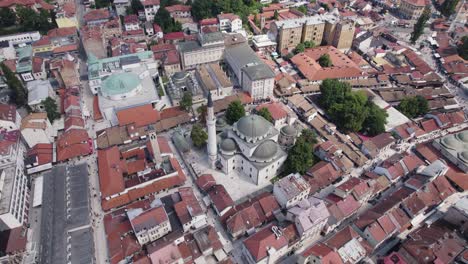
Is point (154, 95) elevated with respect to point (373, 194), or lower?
elevated

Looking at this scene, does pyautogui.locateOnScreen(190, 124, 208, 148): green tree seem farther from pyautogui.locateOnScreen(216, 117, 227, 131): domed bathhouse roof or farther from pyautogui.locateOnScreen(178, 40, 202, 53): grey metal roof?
pyautogui.locateOnScreen(178, 40, 202, 53): grey metal roof

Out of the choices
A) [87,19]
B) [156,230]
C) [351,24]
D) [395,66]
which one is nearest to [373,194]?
[156,230]

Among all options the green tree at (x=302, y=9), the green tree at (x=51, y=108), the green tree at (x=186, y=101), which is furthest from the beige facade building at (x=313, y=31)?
the green tree at (x=51, y=108)

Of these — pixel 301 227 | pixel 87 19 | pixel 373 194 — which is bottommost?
pixel 373 194

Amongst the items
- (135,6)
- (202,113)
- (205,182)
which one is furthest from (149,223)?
(135,6)

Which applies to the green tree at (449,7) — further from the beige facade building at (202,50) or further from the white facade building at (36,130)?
the white facade building at (36,130)

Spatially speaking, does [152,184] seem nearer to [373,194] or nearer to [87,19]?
[373,194]

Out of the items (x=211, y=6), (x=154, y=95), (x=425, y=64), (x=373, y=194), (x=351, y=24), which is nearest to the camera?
(x=373, y=194)

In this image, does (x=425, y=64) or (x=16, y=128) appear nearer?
(x=16, y=128)
